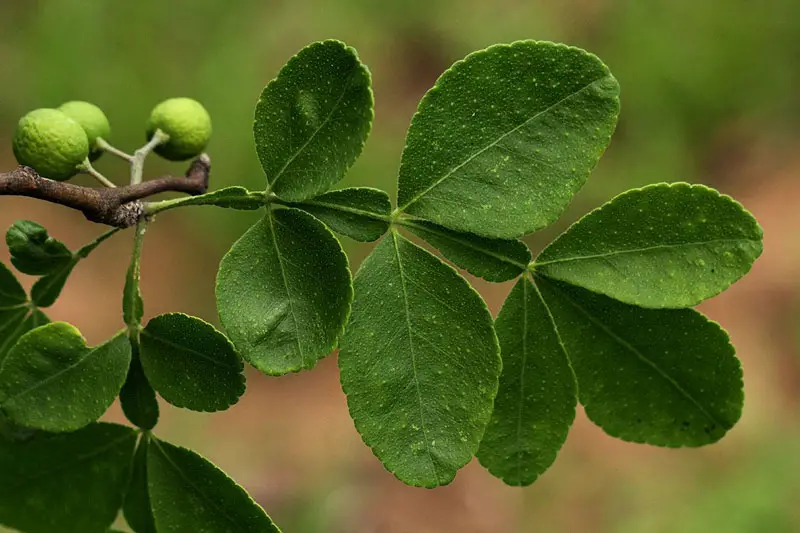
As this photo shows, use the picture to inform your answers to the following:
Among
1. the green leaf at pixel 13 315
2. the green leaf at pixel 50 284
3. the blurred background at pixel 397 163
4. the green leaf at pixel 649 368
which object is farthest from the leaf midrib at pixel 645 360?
the blurred background at pixel 397 163

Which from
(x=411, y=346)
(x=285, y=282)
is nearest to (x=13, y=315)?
(x=285, y=282)

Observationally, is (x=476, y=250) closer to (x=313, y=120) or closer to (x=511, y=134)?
(x=511, y=134)

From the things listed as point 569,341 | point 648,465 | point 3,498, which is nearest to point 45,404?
point 3,498

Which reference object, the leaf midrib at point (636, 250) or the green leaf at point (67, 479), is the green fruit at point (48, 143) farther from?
the leaf midrib at point (636, 250)

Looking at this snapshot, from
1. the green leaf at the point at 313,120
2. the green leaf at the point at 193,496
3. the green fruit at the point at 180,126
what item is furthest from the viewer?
the green fruit at the point at 180,126

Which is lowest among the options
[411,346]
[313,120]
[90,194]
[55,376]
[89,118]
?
[55,376]

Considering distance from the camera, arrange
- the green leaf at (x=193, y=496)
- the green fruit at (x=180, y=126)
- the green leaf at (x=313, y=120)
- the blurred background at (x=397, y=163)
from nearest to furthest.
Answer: the green leaf at (x=313, y=120)
the green leaf at (x=193, y=496)
the green fruit at (x=180, y=126)
the blurred background at (x=397, y=163)
